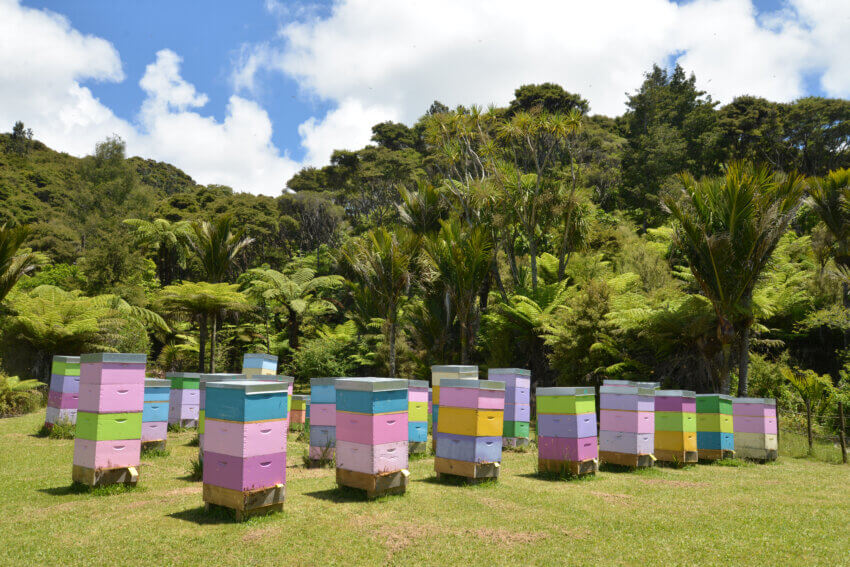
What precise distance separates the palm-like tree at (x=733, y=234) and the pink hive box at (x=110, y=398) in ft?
42.3

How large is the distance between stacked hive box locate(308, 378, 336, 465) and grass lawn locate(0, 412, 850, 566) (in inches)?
20.9

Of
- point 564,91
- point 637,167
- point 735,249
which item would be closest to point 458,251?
point 735,249

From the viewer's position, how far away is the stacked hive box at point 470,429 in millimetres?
7902

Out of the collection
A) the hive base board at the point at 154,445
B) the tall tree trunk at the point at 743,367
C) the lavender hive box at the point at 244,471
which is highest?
the tall tree trunk at the point at 743,367

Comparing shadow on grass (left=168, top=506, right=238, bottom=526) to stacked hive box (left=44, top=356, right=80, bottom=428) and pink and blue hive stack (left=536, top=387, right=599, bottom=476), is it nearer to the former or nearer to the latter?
pink and blue hive stack (left=536, top=387, right=599, bottom=476)

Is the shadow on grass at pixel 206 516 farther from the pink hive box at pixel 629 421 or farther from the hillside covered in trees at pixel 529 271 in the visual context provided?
the hillside covered in trees at pixel 529 271

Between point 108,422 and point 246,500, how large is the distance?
2695mm

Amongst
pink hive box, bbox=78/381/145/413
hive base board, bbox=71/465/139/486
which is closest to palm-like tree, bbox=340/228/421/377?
pink hive box, bbox=78/381/145/413

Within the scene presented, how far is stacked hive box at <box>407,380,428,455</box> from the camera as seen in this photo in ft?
33.7

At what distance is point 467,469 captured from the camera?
25.8 feet

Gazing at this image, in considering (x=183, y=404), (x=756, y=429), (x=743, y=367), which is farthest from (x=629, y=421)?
(x=183, y=404)

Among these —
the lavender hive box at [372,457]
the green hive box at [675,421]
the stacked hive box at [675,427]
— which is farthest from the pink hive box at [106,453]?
the green hive box at [675,421]

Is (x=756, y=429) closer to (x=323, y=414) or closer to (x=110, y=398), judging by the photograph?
(x=323, y=414)

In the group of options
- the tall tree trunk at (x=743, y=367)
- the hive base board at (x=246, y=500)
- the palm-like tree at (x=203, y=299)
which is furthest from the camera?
the palm-like tree at (x=203, y=299)
